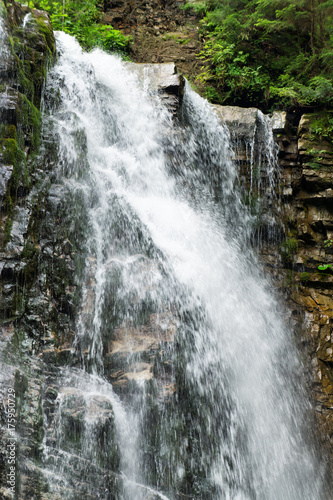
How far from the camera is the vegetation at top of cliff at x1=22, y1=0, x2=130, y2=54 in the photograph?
8352 mm

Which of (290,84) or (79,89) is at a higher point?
(290,84)

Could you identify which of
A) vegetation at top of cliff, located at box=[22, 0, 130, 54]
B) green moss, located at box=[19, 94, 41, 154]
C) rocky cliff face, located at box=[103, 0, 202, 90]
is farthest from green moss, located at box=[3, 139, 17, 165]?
rocky cliff face, located at box=[103, 0, 202, 90]

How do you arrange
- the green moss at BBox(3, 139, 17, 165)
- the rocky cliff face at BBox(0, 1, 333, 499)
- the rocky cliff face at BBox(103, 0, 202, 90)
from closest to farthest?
the rocky cliff face at BBox(0, 1, 333, 499), the green moss at BBox(3, 139, 17, 165), the rocky cliff face at BBox(103, 0, 202, 90)

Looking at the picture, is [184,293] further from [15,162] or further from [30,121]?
[30,121]

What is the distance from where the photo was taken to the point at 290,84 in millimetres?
7707

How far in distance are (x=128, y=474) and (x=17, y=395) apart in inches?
53.8

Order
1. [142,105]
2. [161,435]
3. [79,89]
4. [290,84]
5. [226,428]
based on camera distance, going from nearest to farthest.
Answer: [161,435] → [226,428] → [79,89] → [142,105] → [290,84]

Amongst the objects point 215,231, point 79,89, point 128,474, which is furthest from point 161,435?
point 79,89

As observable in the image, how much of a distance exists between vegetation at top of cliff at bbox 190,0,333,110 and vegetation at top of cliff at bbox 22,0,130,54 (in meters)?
2.23

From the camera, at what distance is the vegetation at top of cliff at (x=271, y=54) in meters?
7.41

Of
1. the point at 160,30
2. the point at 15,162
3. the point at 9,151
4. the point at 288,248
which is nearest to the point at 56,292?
the point at 15,162

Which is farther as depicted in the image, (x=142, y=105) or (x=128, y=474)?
(x=142, y=105)

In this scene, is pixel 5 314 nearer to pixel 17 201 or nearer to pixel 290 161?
pixel 17 201

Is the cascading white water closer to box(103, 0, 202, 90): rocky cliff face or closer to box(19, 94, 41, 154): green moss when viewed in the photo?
box(19, 94, 41, 154): green moss
